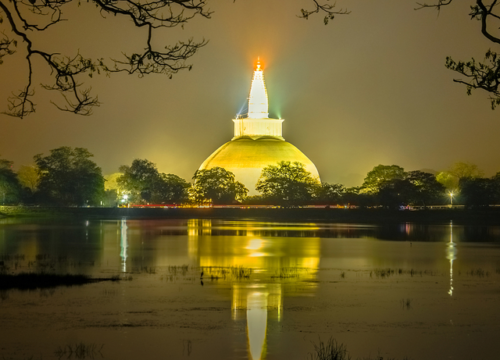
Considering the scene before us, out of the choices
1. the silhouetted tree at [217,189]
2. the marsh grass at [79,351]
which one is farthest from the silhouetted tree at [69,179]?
the marsh grass at [79,351]

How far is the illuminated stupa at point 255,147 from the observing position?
4749 inches

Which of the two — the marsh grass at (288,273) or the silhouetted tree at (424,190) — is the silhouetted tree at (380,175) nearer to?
the silhouetted tree at (424,190)

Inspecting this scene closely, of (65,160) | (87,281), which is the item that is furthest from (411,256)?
(65,160)

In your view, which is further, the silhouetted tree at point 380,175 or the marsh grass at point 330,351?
the silhouetted tree at point 380,175

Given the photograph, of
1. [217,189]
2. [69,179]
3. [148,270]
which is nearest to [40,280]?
[148,270]

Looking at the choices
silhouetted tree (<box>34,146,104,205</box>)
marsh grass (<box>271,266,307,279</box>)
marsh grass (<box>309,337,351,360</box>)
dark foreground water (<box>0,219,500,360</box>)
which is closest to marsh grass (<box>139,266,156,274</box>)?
dark foreground water (<box>0,219,500,360</box>)

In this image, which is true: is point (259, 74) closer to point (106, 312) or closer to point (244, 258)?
point (244, 258)

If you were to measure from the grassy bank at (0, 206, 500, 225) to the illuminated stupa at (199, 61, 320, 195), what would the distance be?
26.0 metres

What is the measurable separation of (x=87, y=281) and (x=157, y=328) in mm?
7986

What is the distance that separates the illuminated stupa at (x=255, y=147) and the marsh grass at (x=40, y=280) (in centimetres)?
9242

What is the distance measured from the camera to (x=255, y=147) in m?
123

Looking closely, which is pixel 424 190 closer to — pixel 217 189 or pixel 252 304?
pixel 217 189

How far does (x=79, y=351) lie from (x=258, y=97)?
112 meters

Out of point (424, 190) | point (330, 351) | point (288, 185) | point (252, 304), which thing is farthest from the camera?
point (288, 185)
